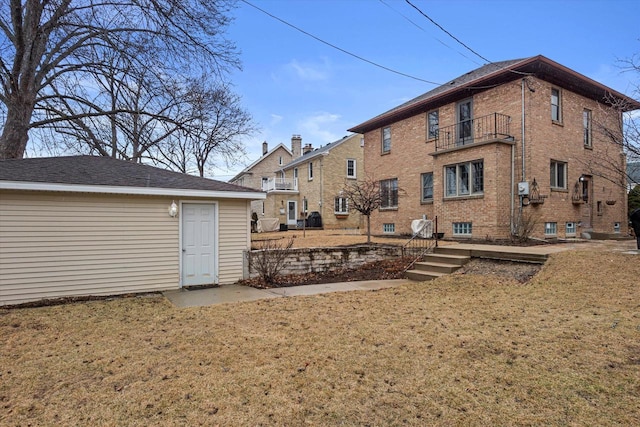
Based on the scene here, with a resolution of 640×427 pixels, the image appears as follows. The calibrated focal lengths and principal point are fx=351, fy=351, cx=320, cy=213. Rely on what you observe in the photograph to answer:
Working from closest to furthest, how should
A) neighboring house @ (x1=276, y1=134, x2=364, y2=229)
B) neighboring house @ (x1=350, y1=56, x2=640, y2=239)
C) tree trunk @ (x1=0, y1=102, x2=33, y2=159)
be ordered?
tree trunk @ (x1=0, y1=102, x2=33, y2=159) → neighboring house @ (x1=350, y1=56, x2=640, y2=239) → neighboring house @ (x1=276, y1=134, x2=364, y2=229)

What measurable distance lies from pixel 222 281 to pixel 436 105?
40.5 feet

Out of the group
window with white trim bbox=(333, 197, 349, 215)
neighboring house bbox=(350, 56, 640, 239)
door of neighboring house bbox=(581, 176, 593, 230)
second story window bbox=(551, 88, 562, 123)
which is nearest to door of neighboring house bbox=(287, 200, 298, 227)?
window with white trim bbox=(333, 197, 349, 215)

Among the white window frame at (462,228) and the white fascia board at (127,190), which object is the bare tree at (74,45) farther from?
the white window frame at (462,228)

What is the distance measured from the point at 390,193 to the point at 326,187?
425 inches

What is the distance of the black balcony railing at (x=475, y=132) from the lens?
13.3 metres

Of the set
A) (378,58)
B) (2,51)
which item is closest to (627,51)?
(378,58)

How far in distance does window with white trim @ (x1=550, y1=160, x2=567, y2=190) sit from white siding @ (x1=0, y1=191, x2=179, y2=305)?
1378cm

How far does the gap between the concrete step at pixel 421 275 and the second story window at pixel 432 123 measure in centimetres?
864

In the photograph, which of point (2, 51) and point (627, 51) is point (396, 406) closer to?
point (627, 51)

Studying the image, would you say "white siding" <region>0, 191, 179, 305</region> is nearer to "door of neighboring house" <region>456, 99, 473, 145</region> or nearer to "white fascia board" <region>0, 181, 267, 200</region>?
"white fascia board" <region>0, 181, 267, 200</region>

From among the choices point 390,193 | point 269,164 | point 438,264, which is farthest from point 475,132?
point 269,164

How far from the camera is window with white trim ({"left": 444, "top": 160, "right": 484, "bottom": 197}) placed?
1341 cm

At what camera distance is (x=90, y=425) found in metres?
2.77

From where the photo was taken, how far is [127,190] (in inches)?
308
